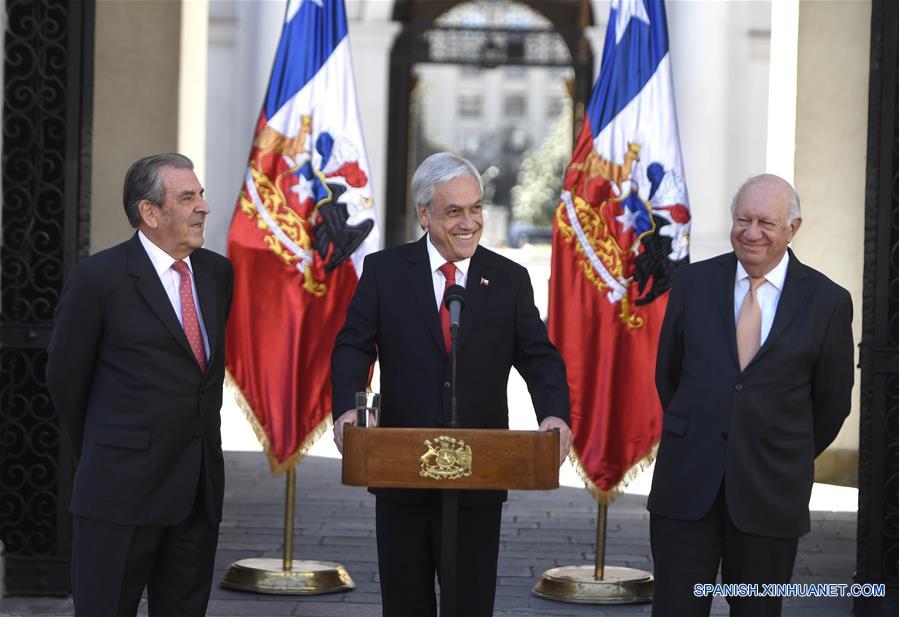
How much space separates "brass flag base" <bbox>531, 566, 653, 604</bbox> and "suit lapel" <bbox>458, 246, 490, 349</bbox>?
2.63 meters

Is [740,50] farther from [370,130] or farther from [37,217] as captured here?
[37,217]

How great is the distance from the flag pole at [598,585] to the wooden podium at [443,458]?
300cm

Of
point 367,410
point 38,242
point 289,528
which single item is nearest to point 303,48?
point 38,242

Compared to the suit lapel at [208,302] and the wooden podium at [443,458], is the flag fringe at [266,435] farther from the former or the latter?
the wooden podium at [443,458]

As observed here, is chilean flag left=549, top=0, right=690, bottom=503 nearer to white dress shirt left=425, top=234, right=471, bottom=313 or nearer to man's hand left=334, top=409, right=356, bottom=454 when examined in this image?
white dress shirt left=425, top=234, right=471, bottom=313

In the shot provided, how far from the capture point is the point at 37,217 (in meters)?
6.43

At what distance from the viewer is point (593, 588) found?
660cm

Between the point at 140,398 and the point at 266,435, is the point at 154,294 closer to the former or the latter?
the point at 140,398

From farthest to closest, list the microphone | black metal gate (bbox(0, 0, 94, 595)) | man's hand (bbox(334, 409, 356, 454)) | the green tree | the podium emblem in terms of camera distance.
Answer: the green tree
black metal gate (bbox(0, 0, 94, 595))
man's hand (bbox(334, 409, 356, 454))
the microphone
the podium emblem

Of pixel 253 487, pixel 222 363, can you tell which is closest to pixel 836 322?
pixel 222 363

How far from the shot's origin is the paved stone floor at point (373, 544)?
21.2ft

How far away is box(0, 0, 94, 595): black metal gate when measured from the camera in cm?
641

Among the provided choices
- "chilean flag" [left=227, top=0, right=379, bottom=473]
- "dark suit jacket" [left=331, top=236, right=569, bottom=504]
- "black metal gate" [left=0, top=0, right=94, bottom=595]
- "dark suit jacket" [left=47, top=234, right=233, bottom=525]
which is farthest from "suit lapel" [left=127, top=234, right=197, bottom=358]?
"chilean flag" [left=227, top=0, right=379, bottom=473]

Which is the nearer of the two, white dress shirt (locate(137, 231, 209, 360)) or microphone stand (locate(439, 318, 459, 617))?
microphone stand (locate(439, 318, 459, 617))
